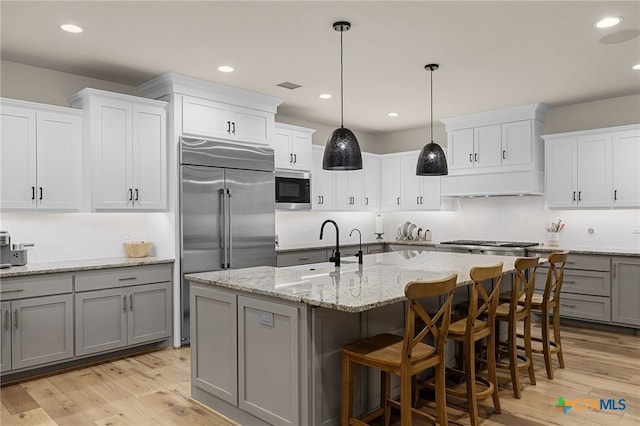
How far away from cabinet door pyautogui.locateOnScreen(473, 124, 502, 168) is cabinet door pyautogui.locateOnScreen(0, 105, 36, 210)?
5210 mm

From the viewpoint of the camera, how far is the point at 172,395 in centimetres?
338

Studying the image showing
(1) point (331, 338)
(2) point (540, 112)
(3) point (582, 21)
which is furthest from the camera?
(2) point (540, 112)

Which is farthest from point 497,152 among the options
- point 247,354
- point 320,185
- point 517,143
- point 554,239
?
point 247,354

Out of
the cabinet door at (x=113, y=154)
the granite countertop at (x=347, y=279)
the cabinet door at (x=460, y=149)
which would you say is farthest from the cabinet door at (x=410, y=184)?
the cabinet door at (x=113, y=154)

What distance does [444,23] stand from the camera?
11.1 feet

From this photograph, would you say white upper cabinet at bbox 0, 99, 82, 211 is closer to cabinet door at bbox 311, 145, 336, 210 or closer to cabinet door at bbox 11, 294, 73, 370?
cabinet door at bbox 11, 294, 73, 370

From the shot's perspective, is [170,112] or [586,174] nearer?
[170,112]

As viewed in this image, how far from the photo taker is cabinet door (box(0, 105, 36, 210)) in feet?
12.6

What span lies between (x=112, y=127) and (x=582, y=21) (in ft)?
13.2

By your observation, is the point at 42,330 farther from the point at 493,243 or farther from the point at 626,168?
the point at 626,168

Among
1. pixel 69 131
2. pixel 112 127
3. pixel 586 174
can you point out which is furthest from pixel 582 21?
pixel 69 131

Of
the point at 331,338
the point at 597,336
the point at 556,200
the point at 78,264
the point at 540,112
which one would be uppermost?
the point at 540,112

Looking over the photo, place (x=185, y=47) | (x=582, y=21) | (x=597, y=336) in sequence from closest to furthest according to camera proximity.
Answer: (x=582, y=21) < (x=185, y=47) < (x=597, y=336)

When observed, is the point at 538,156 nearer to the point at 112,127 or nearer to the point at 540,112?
the point at 540,112
